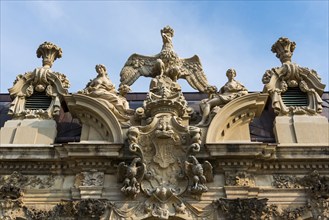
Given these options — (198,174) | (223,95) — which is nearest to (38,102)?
(223,95)

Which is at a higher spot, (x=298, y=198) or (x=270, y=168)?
(x=270, y=168)

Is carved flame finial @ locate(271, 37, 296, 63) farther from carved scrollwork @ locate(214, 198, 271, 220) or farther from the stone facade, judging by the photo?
carved scrollwork @ locate(214, 198, 271, 220)

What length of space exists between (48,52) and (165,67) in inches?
171

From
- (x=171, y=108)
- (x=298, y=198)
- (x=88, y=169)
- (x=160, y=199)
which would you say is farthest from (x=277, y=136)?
(x=88, y=169)

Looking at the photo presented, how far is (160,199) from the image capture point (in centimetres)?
1309

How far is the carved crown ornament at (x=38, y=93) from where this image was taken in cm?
1578

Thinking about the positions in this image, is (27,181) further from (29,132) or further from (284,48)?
(284,48)

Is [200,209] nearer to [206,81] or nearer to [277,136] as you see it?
[277,136]

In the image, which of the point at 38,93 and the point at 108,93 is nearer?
the point at 108,93

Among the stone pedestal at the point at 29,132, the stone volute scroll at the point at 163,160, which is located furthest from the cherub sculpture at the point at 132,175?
the stone pedestal at the point at 29,132

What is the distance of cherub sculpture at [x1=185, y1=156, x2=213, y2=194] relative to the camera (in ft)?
42.9

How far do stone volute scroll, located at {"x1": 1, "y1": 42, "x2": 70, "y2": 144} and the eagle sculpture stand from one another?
2.22m

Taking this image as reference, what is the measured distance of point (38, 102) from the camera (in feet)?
54.3

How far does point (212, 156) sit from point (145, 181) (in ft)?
6.47
